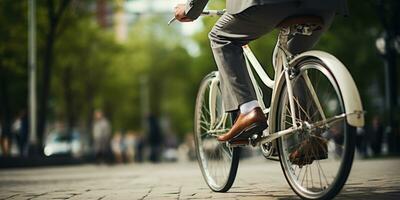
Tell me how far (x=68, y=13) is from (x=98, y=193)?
856 inches

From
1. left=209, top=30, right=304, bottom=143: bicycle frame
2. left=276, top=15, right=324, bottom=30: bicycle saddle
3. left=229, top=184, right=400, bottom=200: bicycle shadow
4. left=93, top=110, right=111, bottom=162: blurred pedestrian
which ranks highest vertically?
left=93, top=110, right=111, bottom=162: blurred pedestrian

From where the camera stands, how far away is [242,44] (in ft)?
16.0

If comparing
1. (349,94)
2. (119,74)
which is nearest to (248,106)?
(349,94)

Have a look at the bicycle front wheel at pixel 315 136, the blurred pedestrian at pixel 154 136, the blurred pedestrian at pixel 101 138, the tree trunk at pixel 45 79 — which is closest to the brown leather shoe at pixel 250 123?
the bicycle front wheel at pixel 315 136

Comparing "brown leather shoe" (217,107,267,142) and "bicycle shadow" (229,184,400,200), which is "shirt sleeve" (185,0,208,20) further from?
"bicycle shadow" (229,184,400,200)

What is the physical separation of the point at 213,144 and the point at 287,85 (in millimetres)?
1917

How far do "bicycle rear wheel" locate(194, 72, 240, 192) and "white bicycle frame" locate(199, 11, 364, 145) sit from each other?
23 mm

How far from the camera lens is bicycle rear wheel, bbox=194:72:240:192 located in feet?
18.6

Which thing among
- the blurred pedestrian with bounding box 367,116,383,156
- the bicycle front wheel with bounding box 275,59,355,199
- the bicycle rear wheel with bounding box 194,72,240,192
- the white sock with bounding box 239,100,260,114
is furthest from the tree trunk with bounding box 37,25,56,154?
the bicycle front wheel with bounding box 275,59,355,199

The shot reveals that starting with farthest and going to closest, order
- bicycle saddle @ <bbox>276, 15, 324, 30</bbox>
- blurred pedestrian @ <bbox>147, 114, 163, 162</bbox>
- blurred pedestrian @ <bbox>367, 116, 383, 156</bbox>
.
Result: blurred pedestrian @ <bbox>147, 114, 163, 162</bbox>
blurred pedestrian @ <bbox>367, 116, 383, 156</bbox>
bicycle saddle @ <bbox>276, 15, 324, 30</bbox>

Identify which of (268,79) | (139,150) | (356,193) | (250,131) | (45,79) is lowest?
(356,193)

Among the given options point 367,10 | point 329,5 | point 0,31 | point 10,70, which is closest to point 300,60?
point 329,5

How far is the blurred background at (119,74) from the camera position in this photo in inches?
874

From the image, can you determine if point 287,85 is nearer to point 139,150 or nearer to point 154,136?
point 154,136
